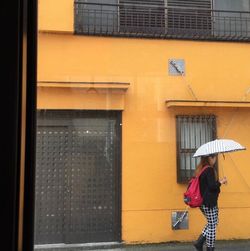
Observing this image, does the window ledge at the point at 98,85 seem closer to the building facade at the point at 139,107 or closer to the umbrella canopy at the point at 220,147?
the building facade at the point at 139,107

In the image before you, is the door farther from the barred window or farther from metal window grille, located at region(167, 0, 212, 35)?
metal window grille, located at region(167, 0, 212, 35)

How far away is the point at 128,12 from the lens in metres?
1.52

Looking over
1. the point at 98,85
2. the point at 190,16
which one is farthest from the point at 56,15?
the point at 190,16

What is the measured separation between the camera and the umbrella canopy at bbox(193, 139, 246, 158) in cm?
170

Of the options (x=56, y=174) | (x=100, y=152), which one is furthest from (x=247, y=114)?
(x=56, y=174)

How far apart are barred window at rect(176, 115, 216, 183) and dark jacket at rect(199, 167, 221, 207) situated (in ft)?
0.23

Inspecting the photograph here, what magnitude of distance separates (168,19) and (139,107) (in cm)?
33

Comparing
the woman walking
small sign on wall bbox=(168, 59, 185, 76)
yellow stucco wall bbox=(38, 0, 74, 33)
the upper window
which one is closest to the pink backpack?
the woman walking

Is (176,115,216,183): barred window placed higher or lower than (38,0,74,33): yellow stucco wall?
lower

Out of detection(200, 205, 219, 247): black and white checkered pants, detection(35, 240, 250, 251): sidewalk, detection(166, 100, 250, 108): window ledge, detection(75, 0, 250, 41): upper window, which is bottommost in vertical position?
detection(35, 240, 250, 251): sidewalk

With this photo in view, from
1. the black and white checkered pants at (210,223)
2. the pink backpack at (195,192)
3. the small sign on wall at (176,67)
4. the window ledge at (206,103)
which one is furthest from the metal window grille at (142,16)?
the black and white checkered pants at (210,223)

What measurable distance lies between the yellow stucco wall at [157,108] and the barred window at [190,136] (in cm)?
3

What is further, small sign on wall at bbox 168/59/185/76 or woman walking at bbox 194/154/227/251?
woman walking at bbox 194/154/227/251

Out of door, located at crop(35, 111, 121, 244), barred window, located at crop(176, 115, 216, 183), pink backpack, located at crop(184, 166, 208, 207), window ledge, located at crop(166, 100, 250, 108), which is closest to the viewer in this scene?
door, located at crop(35, 111, 121, 244)
